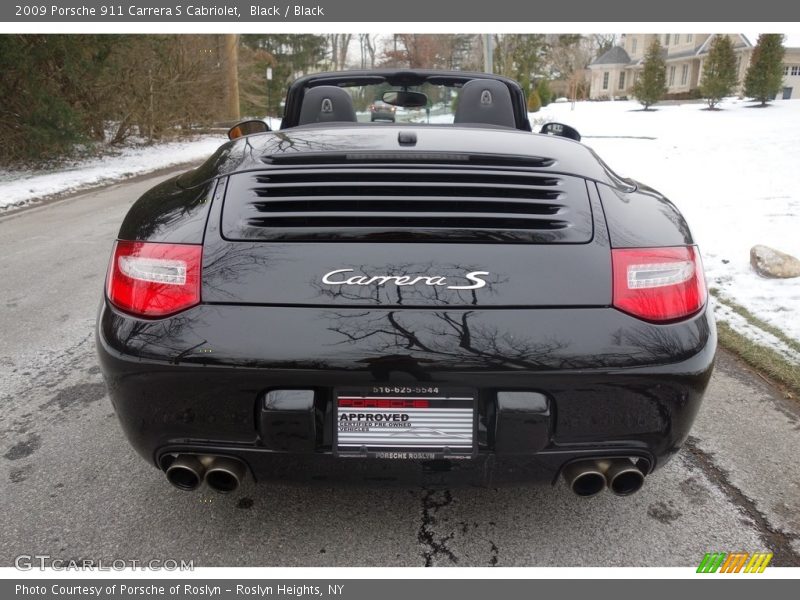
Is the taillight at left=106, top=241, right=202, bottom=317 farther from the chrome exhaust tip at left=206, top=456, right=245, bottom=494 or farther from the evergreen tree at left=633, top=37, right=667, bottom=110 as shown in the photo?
the evergreen tree at left=633, top=37, right=667, bottom=110

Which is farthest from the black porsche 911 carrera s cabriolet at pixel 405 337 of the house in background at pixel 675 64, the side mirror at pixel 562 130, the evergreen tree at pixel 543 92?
the house in background at pixel 675 64

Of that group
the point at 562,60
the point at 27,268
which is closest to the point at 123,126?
the point at 27,268

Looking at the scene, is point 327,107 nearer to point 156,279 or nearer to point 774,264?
point 156,279

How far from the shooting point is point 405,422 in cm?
177

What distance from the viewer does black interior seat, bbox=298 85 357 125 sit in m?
3.66

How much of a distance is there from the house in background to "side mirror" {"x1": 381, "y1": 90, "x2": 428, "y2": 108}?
4419 cm

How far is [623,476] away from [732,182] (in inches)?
399

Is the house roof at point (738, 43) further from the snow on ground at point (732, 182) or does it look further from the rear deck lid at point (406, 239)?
the rear deck lid at point (406, 239)

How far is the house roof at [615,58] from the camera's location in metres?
61.8

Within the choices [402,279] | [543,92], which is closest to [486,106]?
[402,279]

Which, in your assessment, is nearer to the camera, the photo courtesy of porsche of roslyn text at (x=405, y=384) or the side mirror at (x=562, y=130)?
the photo courtesy of porsche of roslyn text at (x=405, y=384)

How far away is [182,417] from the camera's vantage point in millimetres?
1795

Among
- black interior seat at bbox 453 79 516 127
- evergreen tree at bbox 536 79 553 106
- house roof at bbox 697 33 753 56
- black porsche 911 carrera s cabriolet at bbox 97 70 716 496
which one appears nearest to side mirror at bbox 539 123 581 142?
black interior seat at bbox 453 79 516 127

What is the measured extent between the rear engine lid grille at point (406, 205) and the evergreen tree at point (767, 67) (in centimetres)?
3487
